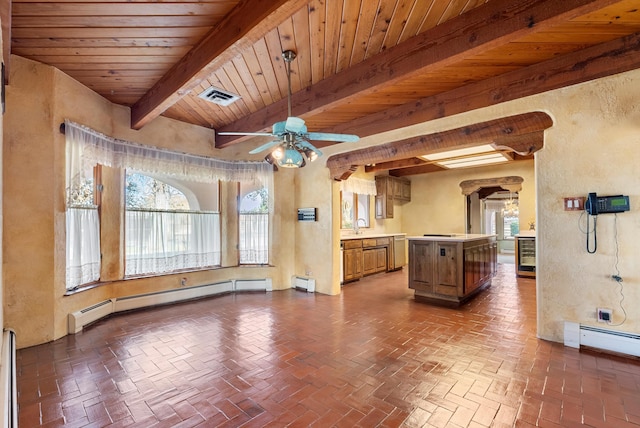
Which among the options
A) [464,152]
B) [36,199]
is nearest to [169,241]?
[36,199]

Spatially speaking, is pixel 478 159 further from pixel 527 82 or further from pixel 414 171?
pixel 527 82

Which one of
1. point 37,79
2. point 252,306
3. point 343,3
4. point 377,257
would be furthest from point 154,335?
point 377,257

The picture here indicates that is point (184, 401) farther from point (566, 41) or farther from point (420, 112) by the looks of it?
point (566, 41)

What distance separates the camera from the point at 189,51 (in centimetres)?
266

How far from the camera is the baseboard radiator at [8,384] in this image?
1627 mm

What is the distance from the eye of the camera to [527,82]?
9.75 feet

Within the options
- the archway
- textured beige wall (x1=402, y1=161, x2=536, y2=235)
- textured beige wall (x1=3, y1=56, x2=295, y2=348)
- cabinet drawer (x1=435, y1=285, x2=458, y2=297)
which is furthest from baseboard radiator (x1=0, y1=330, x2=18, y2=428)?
the archway

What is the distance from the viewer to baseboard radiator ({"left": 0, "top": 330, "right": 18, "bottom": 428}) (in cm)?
163

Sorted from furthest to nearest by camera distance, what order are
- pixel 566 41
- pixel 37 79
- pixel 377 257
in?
pixel 377 257, pixel 37 79, pixel 566 41

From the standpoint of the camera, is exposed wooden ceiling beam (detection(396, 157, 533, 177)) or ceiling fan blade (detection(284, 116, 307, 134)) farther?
exposed wooden ceiling beam (detection(396, 157, 533, 177))

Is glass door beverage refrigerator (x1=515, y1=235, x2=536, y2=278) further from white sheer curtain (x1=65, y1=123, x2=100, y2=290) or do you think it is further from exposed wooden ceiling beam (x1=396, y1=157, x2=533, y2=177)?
white sheer curtain (x1=65, y1=123, x2=100, y2=290)

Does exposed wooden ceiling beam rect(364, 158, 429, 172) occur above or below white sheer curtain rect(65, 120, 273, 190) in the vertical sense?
above

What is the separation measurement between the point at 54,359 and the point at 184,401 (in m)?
1.56

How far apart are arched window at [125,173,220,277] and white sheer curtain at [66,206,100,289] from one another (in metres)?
0.44
